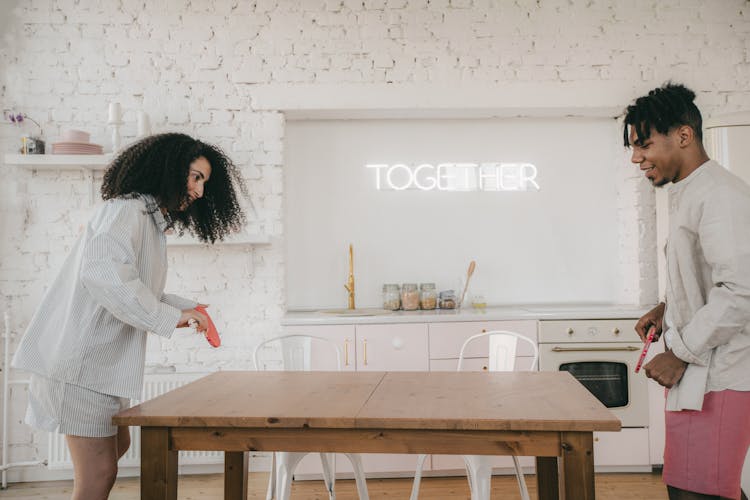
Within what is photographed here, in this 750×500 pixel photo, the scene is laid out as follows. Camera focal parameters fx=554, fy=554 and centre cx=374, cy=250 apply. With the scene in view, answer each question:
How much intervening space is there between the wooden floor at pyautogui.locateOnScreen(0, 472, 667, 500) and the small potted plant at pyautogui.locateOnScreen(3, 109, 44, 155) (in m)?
1.96

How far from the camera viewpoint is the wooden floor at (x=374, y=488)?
9.73ft

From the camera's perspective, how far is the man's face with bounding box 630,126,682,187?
1.58m

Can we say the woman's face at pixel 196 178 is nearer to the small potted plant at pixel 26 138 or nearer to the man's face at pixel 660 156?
the man's face at pixel 660 156

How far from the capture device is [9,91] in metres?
3.42

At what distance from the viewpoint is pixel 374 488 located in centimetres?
307

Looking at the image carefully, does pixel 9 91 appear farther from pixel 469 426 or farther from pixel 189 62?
pixel 469 426

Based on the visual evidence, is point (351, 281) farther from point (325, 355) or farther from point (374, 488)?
point (374, 488)

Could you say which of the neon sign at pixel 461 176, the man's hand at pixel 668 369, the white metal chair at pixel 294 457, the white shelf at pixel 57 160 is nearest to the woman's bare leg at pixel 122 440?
the white metal chair at pixel 294 457

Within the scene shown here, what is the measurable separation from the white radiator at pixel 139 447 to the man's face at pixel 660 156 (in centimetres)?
265

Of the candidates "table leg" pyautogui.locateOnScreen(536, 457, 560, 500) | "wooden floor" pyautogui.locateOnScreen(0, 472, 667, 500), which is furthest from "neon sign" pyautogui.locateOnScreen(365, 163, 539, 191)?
"table leg" pyautogui.locateOnScreen(536, 457, 560, 500)

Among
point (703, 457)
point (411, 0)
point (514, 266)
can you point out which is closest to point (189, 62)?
point (411, 0)

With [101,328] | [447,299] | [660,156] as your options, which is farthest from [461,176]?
[101,328]

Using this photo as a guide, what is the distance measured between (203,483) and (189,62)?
8.39ft

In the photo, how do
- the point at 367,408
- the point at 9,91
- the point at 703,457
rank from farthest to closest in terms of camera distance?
1. the point at 9,91
2. the point at 367,408
3. the point at 703,457
